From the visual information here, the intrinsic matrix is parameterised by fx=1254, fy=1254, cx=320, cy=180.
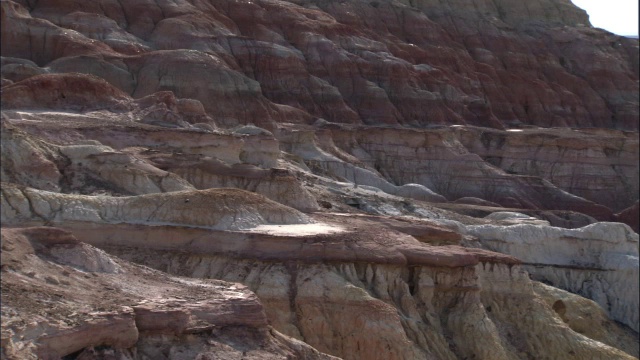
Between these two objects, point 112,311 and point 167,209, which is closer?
point 112,311

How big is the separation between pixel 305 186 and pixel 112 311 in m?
28.7

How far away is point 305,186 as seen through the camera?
1780 inches

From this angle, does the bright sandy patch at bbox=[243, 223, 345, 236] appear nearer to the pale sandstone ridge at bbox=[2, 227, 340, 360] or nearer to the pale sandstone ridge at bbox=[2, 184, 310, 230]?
the pale sandstone ridge at bbox=[2, 184, 310, 230]

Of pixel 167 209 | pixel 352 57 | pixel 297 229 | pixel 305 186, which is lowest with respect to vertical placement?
pixel 352 57

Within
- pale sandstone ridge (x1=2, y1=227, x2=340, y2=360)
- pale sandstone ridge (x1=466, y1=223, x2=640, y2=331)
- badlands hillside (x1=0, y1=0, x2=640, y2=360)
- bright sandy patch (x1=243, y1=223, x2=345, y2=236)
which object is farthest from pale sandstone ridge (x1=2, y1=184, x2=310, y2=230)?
pale sandstone ridge (x1=466, y1=223, x2=640, y2=331)

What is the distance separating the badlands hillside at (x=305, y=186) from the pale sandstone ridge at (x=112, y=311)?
4 cm

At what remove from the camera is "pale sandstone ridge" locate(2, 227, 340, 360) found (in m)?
15.7

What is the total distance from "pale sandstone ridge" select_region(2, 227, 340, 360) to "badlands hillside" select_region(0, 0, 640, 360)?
1.5 inches

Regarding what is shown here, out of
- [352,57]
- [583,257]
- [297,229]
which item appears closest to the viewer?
[297,229]

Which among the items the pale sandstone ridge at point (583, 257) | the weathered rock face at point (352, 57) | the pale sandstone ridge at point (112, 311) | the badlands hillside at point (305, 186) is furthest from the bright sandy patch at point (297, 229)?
the weathered rock face at point (352, 57)

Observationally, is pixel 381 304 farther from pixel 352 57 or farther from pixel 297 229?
pixel 352 57

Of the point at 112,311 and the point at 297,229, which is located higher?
the point at 112,311

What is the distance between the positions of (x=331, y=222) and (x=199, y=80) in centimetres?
3150

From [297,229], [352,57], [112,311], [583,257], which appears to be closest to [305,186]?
[583,257]
